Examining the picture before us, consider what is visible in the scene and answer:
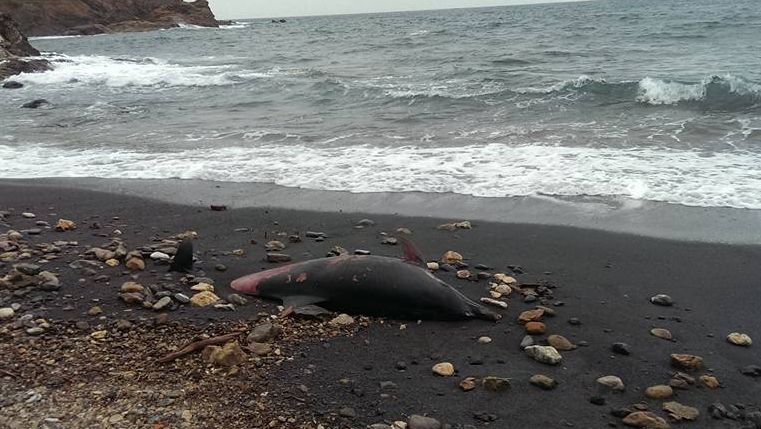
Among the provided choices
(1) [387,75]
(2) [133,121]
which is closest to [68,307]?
(2) [133,121]

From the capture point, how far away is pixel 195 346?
429 centimetres

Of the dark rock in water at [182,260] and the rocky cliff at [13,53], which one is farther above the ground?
the rocky cliff at [13,53]

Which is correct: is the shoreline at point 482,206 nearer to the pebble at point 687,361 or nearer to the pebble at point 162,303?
the pebble at point 687,361

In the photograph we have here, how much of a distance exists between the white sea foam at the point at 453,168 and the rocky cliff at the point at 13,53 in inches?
820

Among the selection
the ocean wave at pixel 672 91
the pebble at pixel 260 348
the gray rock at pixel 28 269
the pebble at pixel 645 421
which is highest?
the ocean wave at pixel 672 91

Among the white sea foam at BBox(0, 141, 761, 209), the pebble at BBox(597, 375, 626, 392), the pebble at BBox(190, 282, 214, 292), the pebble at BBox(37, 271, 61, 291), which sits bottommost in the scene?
the pebble at BBox(597, 375, 626, 392)

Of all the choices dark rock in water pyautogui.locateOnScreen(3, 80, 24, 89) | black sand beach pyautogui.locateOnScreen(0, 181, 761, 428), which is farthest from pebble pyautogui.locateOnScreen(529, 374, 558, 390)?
dark rock in water pyautogui.locateOnScreen(3, 80, 24, 89)

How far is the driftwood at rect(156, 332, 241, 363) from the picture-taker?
4153mm

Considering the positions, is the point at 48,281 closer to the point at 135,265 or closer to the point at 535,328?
the point at 135,265

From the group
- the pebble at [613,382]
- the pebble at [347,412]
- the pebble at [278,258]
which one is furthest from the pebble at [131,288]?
the pebble at [613,382]

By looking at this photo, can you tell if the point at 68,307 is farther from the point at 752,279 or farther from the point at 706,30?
the point at 706,30

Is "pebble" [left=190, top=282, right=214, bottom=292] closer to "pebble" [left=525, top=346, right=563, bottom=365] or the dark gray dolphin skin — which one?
the dark gray dolphin skin

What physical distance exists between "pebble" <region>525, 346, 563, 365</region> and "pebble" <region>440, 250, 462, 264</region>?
203 cm

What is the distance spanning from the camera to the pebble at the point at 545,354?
14.4 feet
